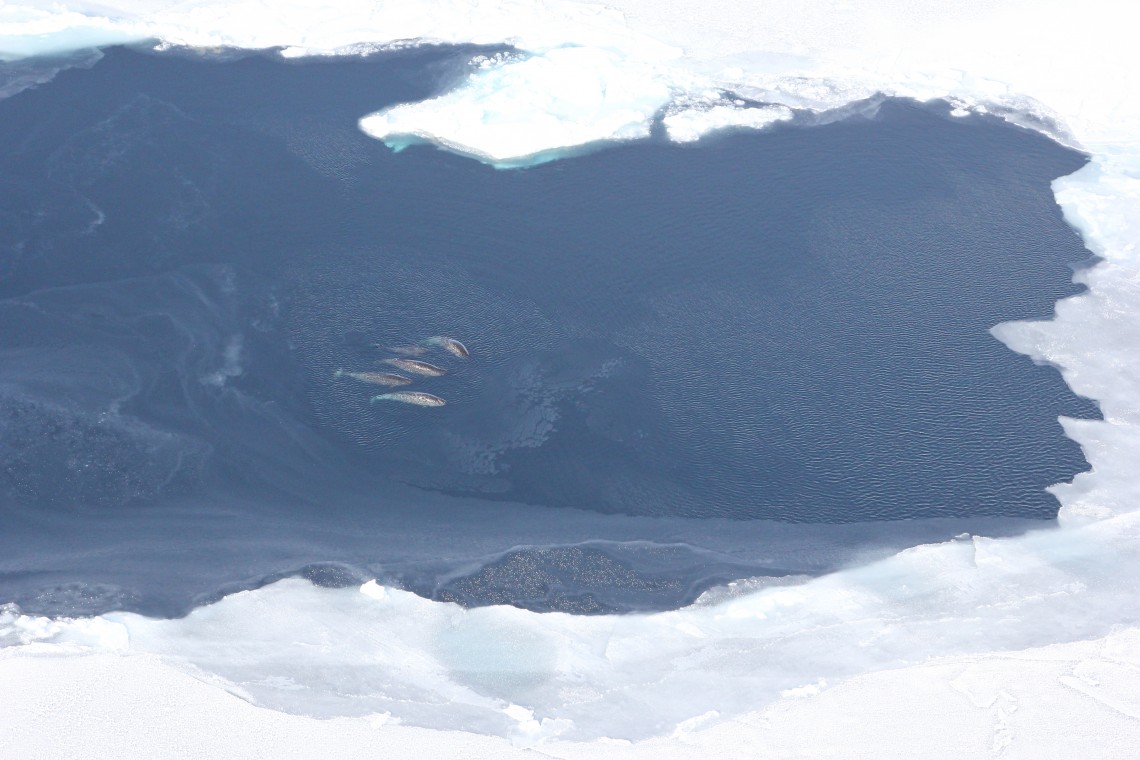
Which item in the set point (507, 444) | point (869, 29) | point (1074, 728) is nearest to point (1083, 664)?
point (1074, 728)

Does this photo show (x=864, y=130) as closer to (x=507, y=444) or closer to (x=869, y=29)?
(x=869, y=29)

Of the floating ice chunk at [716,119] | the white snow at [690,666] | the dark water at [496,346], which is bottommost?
the white snow at [690,666]

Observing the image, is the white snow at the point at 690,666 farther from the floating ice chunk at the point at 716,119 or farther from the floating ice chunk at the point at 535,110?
the floating ice chunk at the point at 535,110

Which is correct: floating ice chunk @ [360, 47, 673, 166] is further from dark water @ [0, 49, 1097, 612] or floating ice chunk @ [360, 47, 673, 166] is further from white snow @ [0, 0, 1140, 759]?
white snow @ [0, 0, 1140, 759]

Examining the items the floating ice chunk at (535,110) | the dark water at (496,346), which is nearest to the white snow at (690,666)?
the dark water at (496,346)

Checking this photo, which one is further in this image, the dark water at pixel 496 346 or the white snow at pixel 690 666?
the dark water at pixel 496 346

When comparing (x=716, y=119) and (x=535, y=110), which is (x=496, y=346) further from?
(x=716, y=119)
